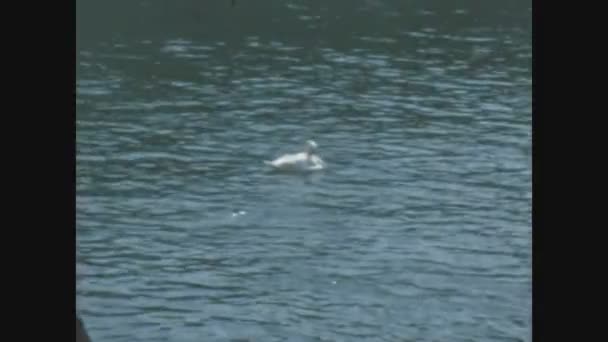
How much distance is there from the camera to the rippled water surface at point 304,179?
1148 inches

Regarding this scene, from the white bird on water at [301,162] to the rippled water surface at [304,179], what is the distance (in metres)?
0.40

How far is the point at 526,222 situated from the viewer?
35.6 metres

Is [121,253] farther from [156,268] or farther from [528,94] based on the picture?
[528,94]

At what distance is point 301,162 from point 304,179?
0.64 m

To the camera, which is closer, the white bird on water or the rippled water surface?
the rippled water surface

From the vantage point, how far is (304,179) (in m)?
39.3

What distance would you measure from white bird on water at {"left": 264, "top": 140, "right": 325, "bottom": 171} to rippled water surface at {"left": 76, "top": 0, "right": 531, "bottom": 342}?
40 centimetres

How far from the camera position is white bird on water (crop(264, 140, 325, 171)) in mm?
39125

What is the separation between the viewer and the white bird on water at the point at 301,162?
3912cm

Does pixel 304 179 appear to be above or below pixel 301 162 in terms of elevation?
below

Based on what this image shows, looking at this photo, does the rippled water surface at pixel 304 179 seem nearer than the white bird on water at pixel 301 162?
Yes

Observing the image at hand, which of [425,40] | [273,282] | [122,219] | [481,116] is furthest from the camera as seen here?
[425,40]
